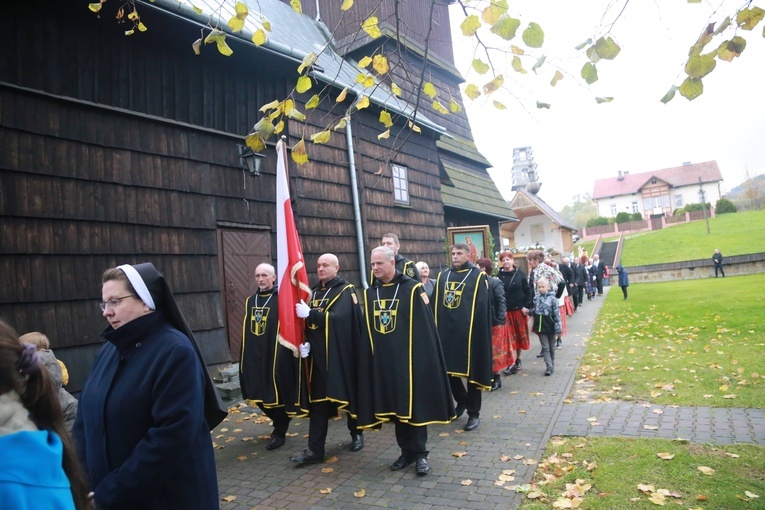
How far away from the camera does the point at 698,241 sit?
166 feet

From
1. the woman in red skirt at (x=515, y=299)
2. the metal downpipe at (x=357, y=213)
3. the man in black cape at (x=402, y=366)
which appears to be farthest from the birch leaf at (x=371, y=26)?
the metal downpipe at (x=357, y=213)

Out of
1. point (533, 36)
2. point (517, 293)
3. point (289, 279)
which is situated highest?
point (533, 36)

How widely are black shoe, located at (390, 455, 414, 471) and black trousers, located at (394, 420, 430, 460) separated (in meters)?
0.03

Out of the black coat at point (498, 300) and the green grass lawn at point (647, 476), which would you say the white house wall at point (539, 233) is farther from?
the green grass lawn at point (647, 476)

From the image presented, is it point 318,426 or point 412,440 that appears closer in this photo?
point 412,440

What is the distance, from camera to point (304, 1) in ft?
55.7

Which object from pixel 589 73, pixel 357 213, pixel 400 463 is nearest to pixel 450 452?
pixel 400 463

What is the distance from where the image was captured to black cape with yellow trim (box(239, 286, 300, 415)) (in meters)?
5.59

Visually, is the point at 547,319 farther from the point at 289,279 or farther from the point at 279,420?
the point at 289,279

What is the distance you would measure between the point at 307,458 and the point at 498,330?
409 cm

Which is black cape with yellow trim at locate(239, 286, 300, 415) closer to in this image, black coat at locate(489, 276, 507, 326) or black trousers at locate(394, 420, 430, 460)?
black trousers at locate(394, 420, 430, 460)

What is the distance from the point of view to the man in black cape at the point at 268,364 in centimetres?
560

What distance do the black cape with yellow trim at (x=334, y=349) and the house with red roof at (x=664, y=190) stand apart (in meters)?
89.3

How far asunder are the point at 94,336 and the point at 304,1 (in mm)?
13913
